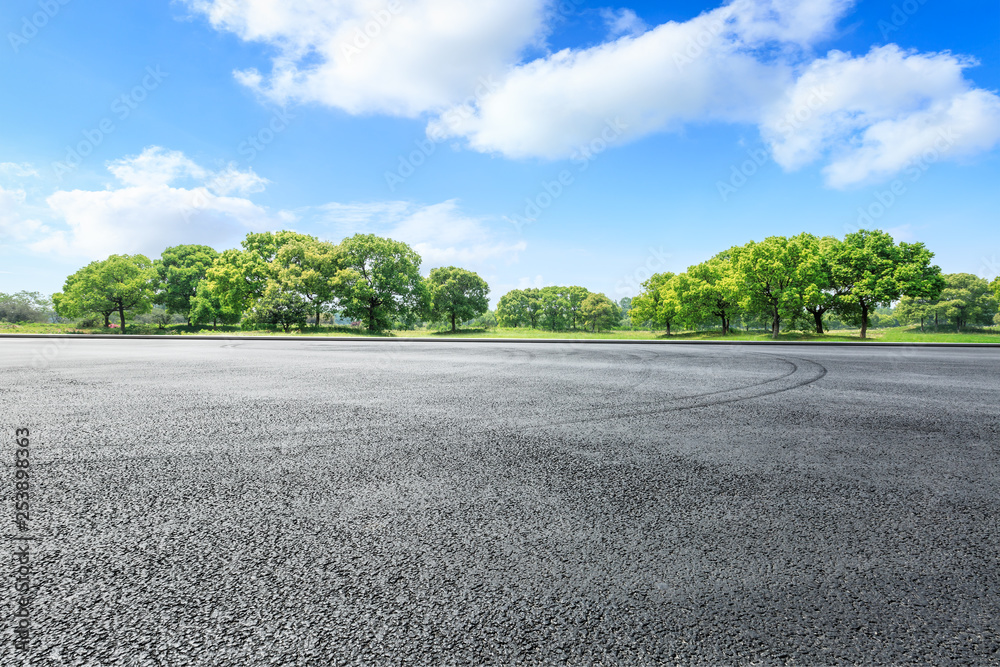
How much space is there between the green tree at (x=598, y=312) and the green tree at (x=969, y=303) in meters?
44.6

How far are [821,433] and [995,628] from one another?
3.86 metres

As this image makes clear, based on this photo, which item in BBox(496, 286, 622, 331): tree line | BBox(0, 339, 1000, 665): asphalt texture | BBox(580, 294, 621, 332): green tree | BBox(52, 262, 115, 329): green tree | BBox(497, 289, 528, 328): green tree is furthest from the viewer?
BBox(497, 289, 528, 328): green tree

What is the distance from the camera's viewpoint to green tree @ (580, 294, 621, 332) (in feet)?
264

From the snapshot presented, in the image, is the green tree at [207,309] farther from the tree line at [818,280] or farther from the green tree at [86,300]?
the tree line at [818,280]

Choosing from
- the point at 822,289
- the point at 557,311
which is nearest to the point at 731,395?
the point at 822,289

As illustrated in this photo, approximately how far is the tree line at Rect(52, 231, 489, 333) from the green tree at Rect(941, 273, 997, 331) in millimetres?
68819

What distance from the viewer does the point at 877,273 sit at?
138 ft

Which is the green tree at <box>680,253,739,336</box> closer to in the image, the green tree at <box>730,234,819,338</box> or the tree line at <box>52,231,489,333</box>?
the green tree at <box>730,234,819,338</box>

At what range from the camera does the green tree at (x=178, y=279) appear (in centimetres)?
5959

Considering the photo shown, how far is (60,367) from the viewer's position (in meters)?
12.4

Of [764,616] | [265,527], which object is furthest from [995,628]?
[265,527]

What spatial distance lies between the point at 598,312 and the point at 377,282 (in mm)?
44256

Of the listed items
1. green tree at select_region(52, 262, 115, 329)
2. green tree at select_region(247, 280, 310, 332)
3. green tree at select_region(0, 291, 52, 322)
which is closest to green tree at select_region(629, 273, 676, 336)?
green tree at select_region(247, 280, 310, 332)

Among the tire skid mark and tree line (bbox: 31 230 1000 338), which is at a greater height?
tree line (bbox: 31 230 1000 338)
